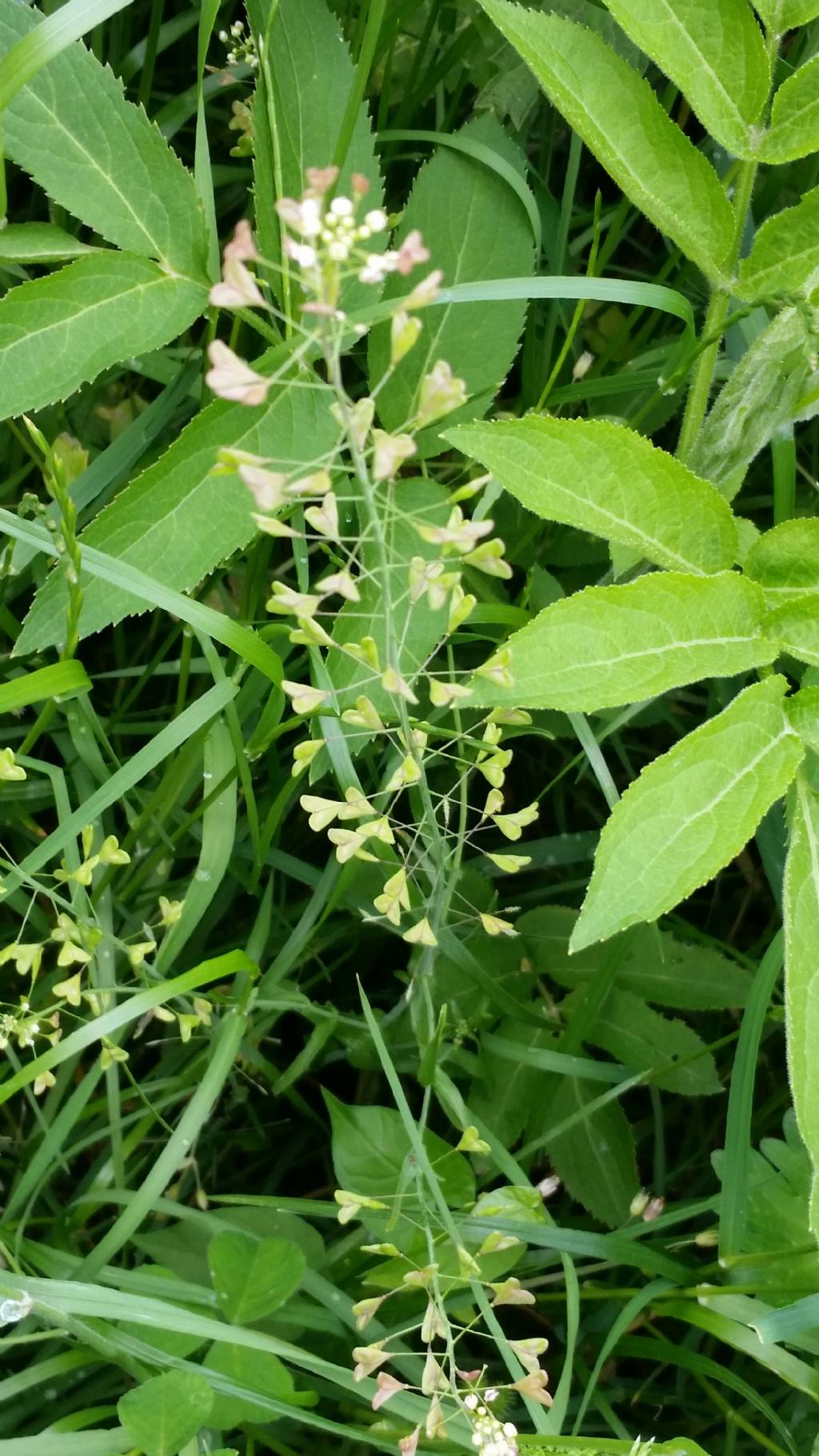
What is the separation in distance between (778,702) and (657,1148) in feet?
3.34

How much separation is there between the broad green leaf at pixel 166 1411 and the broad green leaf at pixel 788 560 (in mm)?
1126

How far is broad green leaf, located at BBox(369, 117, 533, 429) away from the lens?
168 cm

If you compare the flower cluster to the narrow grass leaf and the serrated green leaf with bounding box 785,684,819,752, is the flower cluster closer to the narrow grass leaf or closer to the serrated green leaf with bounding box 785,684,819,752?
the narrow grass leaf

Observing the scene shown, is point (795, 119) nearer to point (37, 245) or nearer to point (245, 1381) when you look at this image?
point (37, 245)

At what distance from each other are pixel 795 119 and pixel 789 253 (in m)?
0.15

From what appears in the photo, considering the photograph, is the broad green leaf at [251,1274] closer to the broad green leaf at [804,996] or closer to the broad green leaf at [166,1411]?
the broad green leaf at [166,1411]

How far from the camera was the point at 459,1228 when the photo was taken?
1.66m

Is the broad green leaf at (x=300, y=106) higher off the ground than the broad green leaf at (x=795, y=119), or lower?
higher

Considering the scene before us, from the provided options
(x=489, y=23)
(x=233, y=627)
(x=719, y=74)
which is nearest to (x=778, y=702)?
(x=233, y=627)

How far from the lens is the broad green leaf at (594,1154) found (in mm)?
1871

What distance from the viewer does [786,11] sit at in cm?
142

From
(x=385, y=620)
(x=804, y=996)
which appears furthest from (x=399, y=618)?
(x=804, y=996)

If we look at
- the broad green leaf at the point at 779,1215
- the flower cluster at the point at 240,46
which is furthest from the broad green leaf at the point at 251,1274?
the flower cluster at the point at 240,46

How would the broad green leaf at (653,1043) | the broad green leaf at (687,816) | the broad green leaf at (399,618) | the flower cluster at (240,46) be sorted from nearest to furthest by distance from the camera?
the broad green leaf at (687,816) → the broad green leaf at (399,618) → the flower cluster at (240,46) → the broad green leaf at (653,1043)
